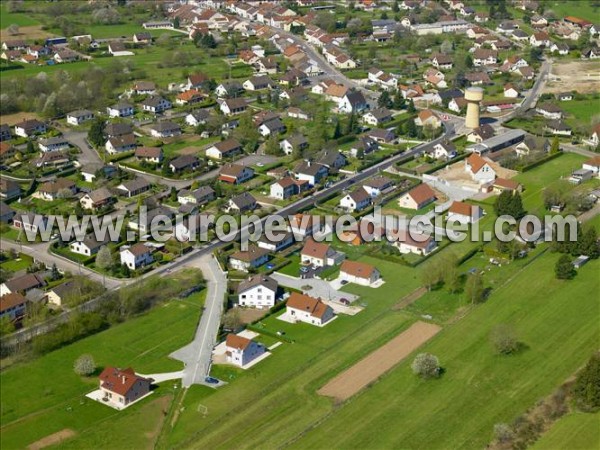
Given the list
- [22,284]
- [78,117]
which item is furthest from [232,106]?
[22,284]

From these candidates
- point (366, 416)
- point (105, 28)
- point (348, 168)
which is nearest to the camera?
point (366, 416)

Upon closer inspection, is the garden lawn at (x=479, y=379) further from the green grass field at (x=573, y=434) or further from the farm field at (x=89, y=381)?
the farm field at (x=89, y=381)

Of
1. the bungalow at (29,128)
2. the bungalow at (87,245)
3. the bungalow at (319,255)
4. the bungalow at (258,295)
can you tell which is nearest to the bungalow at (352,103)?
the bungalow at (29,128)

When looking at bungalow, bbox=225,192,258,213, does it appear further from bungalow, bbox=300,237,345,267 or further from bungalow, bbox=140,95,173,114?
→ bungalow, bbox=140,95,173,114

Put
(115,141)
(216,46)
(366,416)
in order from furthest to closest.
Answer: (216,46) → (115,141) → (366,416)

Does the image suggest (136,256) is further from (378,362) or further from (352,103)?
(352,103)

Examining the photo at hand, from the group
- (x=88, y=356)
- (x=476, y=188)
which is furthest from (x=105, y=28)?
(x=88, y=356)

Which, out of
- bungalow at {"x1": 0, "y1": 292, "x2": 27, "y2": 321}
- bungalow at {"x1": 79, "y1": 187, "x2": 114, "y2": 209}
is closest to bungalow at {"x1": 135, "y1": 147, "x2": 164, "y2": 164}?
bungalow at {"x1": 79, "y1": 187, "x2": 114, "y2": 209}

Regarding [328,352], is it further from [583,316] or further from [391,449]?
[583,316]

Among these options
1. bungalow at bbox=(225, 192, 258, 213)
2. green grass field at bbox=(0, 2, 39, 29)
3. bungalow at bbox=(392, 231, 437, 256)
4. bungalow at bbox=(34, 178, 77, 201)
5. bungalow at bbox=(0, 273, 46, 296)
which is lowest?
bungalow at bbox=(392, 231, 437, 256)
